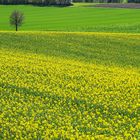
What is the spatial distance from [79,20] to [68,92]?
65.0 m

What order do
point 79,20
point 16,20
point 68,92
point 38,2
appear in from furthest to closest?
point 38,2
point 79,20
point 16,20
point 68,92

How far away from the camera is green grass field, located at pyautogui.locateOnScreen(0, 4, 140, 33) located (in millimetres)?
65450

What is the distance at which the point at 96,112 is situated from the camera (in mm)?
17734

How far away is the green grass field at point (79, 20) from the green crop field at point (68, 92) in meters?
28.7

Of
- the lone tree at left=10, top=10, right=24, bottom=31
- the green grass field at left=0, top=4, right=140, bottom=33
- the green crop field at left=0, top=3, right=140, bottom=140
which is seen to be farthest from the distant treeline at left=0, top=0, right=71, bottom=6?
the green crop field at left=0, top=3, right=140, bottom=140

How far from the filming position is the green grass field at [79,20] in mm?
65450

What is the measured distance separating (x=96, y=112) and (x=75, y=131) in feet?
9.22

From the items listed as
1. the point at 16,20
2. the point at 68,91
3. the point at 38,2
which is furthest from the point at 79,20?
the point at 68,91

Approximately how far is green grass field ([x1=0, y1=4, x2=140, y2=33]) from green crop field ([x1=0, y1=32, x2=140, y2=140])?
2870cm

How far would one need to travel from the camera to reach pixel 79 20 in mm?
84438

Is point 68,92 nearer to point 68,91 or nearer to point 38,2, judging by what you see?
point 68,91

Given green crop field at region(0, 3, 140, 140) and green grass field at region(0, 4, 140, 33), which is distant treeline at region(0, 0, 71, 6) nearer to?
green grass field at region(0, 4, 140, 33)

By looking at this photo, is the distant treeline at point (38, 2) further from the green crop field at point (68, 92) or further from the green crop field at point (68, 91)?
the green crop field at point (68, 92)

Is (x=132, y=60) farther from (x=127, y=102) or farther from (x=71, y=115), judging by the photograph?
(x=71, y=115)
